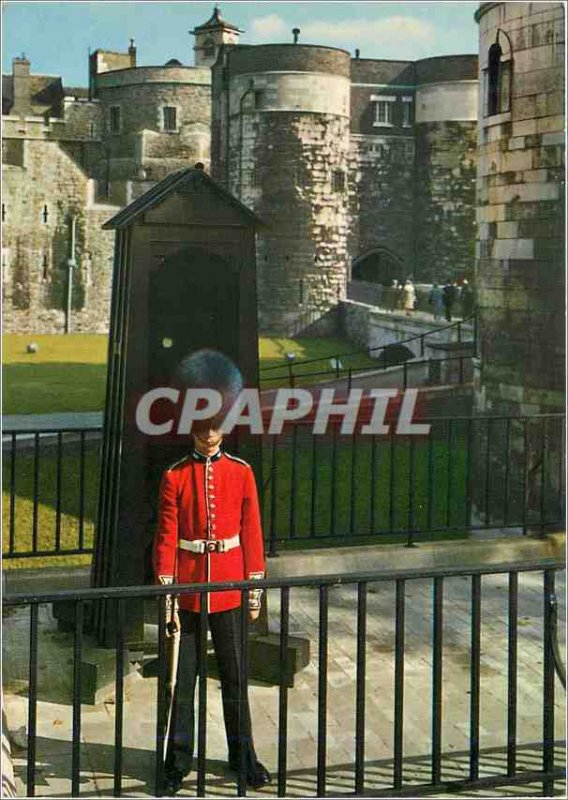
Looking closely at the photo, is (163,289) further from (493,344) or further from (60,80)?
(493,344)

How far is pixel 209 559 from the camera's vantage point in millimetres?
3377

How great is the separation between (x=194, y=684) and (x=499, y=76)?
14.3 ft

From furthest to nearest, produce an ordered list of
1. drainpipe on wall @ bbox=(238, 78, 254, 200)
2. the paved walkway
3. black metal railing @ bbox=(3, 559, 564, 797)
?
the paved walkway → drainpipe on wall @ bbox=(238, 78, 254, 200) → black metal railing @ bbox=(3, 559, 564, 797)

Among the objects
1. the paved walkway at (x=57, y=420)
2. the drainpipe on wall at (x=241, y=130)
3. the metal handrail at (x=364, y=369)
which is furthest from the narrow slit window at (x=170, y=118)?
the paved walkway at (x=57, y=420)

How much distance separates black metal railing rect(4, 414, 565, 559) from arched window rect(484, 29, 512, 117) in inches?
65.8

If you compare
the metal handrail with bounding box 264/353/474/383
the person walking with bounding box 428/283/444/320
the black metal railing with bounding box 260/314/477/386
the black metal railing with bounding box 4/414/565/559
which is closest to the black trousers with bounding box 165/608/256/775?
the black metal railing with bounding box 4/414/565/559

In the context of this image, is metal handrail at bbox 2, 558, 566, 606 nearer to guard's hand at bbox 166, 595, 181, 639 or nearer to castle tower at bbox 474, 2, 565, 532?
guard's hand at bbox 166, 595, 181, 639

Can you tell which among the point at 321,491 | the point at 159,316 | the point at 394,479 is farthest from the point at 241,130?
the point at 321,491

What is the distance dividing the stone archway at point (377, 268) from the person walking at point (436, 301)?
191 mm

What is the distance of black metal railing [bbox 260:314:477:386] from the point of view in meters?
5.36

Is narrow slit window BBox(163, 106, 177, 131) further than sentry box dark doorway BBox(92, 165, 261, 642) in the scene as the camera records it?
Yes

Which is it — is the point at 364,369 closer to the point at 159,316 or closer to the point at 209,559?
the point at 159,316

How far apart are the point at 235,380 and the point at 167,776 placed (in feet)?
3.76

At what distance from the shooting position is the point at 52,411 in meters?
6.58
